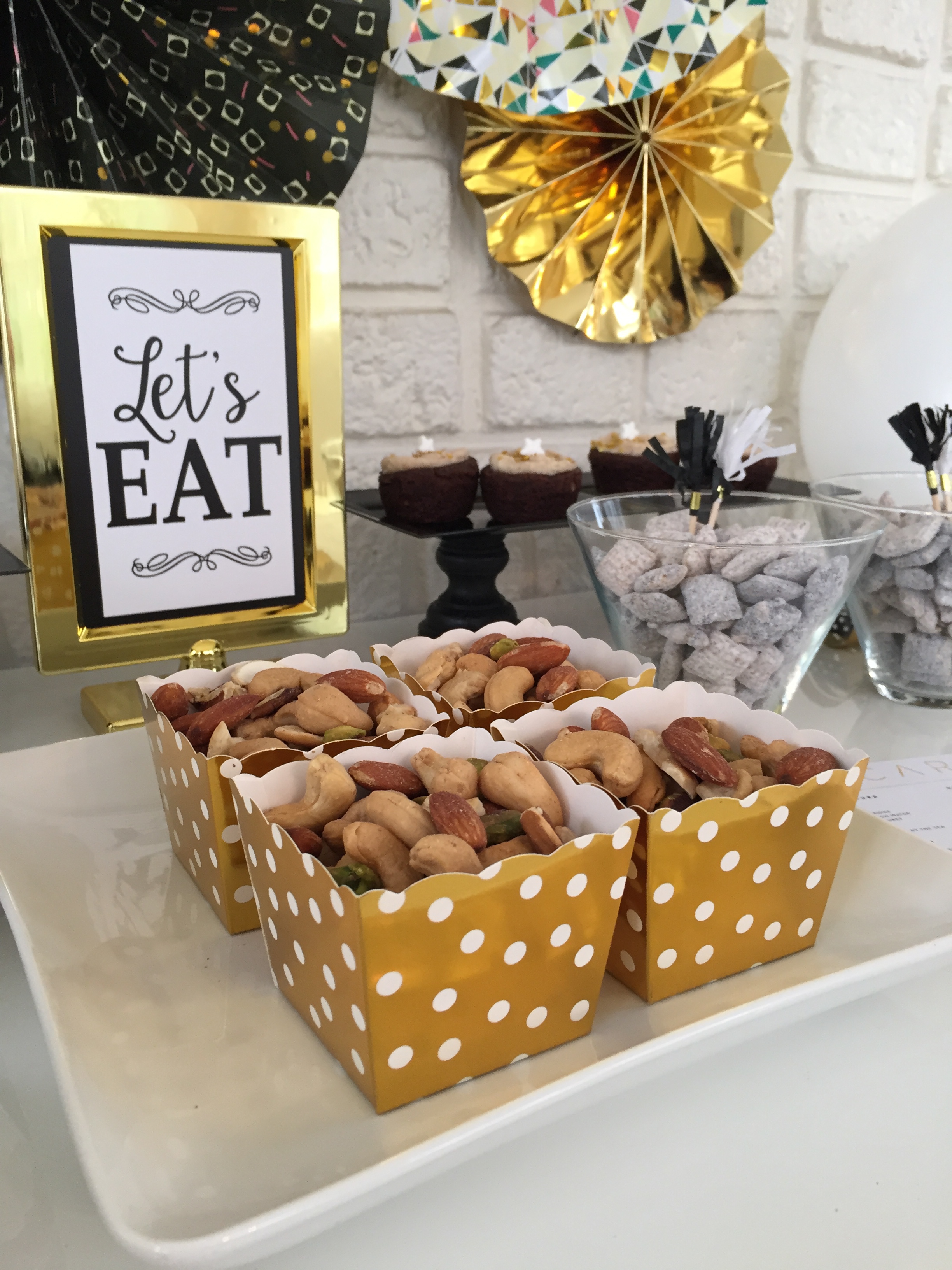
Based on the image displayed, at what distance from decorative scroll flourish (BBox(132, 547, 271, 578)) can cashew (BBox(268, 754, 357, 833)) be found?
0.33m

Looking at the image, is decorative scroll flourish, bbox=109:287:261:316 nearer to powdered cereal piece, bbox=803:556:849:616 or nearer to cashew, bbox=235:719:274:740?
cashew, bbox=235:719:274:740

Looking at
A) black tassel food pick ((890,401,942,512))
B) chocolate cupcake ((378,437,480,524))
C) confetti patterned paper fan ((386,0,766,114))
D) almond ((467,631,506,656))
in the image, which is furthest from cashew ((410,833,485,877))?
confetti patterned paper fan ((386,0,766,114))

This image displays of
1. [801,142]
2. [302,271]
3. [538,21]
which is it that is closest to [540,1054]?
[302,271]

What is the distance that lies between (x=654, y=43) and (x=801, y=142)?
1.07 ft

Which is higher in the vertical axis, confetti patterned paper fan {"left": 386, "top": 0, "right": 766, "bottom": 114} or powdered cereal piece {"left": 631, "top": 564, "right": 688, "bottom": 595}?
confetti patterned paper fan {"left": 386, "top": 0, "right": 766, "bottom": 114}

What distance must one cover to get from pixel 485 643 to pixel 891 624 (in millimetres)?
379

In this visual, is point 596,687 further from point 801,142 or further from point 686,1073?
point 801,142

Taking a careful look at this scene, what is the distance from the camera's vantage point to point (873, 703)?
0.79 metres

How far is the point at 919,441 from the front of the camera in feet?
2.41

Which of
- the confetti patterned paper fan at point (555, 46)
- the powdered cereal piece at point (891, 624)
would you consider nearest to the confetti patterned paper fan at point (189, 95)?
the confetti patterned paper fan at point (555, 46)

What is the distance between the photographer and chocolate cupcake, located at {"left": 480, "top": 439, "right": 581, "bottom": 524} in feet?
2.57

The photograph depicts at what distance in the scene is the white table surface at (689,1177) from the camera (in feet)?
1.07

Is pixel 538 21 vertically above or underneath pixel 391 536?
above

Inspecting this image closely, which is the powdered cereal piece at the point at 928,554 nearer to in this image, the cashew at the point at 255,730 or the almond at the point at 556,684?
the almond at the point at 556,684
